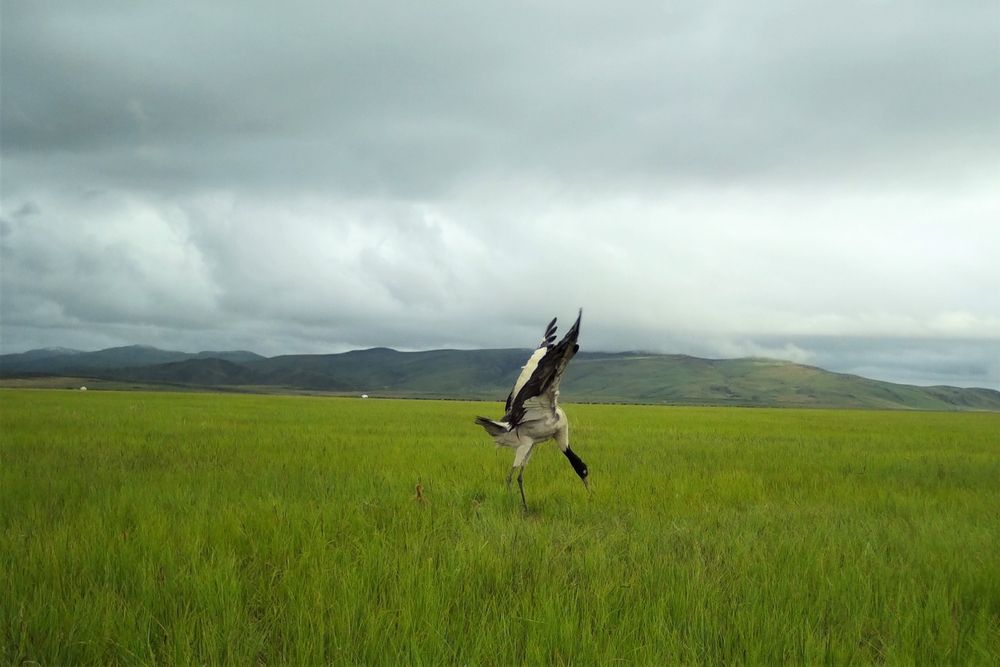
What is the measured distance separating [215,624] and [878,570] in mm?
5055

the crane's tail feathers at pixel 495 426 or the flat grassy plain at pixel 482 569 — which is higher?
the crane's tail feathers at pixel 495 426

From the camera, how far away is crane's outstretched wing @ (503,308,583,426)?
22.0ft

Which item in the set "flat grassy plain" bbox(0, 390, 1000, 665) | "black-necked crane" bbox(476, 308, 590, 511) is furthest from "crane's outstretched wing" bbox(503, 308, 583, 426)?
"flat grassy plain" bbox(0, 390, 1000, 665)

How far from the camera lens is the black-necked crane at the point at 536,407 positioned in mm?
6945

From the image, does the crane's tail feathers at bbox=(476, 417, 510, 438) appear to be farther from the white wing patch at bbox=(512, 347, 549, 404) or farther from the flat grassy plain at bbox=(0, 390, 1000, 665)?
the flat grassy plain at bbox=(0, 390, 1000, 665)

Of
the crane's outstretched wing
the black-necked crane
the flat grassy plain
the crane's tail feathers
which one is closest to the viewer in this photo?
the flat grassy plain

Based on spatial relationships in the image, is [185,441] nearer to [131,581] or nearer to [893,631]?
[131,581]

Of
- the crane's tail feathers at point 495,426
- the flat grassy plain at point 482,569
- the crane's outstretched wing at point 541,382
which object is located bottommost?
the flat grassy plain at point 482,569

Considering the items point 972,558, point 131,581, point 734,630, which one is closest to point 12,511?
point 131,581

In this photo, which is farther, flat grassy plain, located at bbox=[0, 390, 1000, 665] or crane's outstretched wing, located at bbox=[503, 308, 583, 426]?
crane's outstretched wing, located at bbox=[503, 308, 583, 426]

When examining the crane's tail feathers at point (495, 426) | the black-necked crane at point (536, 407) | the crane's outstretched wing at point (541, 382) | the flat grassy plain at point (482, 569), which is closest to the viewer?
the flat grassy plain at point (482, 569)

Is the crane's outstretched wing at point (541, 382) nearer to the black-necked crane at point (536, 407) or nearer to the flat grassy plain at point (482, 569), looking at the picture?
the black-necked crane at point (536, 407)

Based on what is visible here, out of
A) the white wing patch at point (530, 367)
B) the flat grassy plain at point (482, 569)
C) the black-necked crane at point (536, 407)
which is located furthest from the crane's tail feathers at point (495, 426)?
the flat grassy plain at point (482, 569)

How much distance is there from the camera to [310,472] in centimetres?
1009
